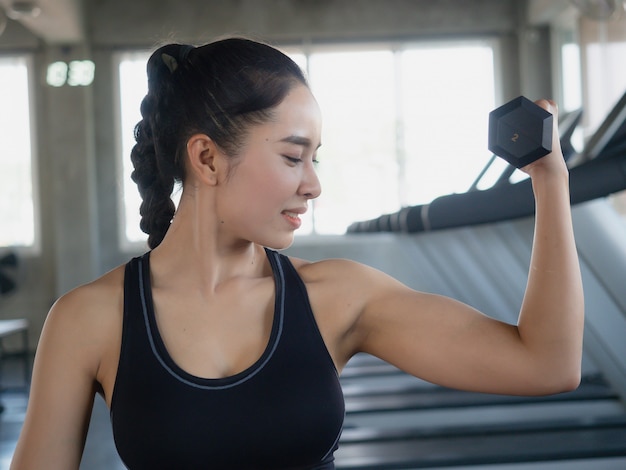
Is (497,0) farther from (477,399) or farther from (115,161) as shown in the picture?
(477,399)

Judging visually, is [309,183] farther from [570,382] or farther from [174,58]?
[570,382]

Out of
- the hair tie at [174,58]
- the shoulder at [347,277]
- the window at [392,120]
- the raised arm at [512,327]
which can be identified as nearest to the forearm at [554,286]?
the raised arm at [512,327]

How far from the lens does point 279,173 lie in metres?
1.01

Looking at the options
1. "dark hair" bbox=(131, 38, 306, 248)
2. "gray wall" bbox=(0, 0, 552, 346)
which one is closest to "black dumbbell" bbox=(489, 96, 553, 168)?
"dark hair" bbox=(131, 38, 306, 248)

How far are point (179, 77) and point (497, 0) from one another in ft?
25.9

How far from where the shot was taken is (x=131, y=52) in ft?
27.5

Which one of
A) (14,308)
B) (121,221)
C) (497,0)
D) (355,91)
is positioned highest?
(497,0)

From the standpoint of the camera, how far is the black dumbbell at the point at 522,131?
80 cm

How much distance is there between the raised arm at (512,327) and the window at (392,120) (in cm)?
706

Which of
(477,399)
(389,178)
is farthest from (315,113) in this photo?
(389,178)

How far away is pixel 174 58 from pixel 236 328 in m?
0.39

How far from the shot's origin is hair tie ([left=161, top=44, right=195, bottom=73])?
3.64 feet

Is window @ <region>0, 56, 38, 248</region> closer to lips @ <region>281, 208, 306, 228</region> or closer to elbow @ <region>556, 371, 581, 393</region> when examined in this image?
lips @ <region>281, 208, 306, 228</region>

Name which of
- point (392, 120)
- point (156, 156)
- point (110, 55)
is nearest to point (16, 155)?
point (110, 55)
